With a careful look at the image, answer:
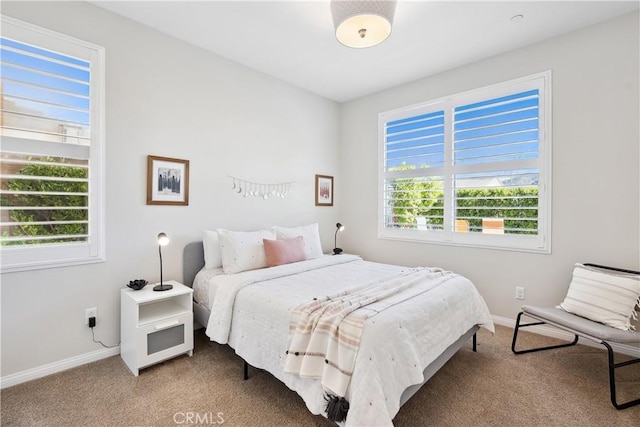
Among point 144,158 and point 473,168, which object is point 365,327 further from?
point 473,168

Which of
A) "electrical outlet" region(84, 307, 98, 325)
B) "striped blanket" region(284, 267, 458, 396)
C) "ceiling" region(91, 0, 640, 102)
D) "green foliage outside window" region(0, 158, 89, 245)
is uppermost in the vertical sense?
"ceiling" region(91, 0, 640, 102)

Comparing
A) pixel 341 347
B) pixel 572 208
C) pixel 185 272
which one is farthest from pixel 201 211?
pixel 572 208

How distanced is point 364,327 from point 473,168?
8.47 ft

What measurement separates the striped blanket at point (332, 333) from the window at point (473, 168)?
175cm

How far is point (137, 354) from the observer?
216 cm

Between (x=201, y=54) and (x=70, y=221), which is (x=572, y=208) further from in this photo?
(x=70, y=221)

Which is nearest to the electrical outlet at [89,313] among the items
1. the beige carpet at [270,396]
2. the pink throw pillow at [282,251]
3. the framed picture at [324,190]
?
the beige carpet at [270,396]

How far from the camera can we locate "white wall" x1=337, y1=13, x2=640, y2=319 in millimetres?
2498

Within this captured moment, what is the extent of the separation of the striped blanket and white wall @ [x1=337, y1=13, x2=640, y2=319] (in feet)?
5.64

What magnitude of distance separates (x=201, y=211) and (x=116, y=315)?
1158 mm

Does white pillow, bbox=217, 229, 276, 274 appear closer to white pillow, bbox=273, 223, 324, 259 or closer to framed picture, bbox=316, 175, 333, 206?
white pillow, bbox=273, 223, 324, 259

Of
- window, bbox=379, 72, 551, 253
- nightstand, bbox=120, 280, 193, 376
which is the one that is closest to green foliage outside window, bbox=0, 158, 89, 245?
nightstand, bbox=120, 280, 193, 376

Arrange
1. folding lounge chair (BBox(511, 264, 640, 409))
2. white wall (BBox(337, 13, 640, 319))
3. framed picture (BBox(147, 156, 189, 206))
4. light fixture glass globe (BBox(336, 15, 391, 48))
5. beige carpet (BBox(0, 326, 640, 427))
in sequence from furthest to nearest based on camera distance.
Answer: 1. framed picture (BBox(147, 156, 189, 206))
2. white wall (BBox(337, 13, 640, 319))
3. light fixture glass globe (BBox(336, 15, 391, 48))
4. folding lounge chair (BBox(511, 264, 640, 409))
5. beige carpet (BBox(0, 326, 640, 427))

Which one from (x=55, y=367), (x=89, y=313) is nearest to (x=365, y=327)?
(x=89, y=313)
